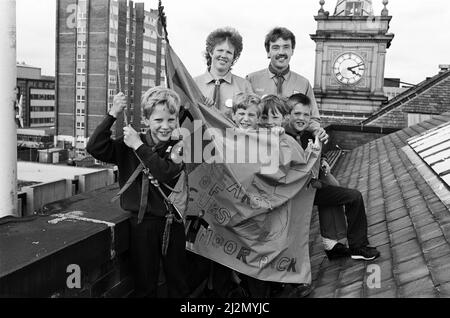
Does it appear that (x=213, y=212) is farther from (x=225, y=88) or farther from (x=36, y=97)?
(x=36, y=97)

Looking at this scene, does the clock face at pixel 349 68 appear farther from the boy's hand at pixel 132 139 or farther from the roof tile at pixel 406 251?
the boy's hand at pixel 132 139

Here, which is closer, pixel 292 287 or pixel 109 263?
pixel 109 263

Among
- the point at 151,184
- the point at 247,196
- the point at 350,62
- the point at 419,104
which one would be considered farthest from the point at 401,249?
the point at 350,62

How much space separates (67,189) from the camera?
579 cm

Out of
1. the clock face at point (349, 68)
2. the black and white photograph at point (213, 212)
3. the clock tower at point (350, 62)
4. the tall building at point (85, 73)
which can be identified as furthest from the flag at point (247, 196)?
the tall building at point (85, 73)

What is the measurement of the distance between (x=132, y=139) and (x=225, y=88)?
4.58 feet

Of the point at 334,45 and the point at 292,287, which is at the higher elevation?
the point at 334,45

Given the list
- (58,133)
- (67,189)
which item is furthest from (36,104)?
(67,189)

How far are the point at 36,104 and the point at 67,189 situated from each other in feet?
306

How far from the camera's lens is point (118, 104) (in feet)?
11.2

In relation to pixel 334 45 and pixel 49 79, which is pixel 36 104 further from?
pixel 334 45

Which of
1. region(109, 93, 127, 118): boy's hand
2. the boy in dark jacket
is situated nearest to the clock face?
the boy in dark jacket

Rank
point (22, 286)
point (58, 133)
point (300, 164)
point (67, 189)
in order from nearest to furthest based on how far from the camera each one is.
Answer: point (22, 286) → point (300, 164) → point (67, 189) → point (58, 133)
